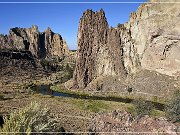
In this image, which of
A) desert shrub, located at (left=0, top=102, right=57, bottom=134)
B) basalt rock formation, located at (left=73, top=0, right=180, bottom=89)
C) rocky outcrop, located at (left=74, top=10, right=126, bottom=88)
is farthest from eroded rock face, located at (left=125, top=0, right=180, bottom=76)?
desert shrub, located at (left=0, top=102, right=57, bottom=134)

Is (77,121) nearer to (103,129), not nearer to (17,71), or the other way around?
(103,129)

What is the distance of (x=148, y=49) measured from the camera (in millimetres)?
123562

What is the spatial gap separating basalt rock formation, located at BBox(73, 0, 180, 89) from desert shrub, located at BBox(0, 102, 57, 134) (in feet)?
281

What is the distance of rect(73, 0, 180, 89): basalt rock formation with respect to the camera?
374 ft

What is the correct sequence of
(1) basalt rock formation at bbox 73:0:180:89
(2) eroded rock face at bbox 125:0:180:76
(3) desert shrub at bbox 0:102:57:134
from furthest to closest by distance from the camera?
(1) basalt rock formation at bbox 73:0:180:89
(2) eroded rock face at bbox 125:0:180:76
(3) desert shrub at bbox 0:102:57:134

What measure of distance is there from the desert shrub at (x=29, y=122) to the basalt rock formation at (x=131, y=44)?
281ft

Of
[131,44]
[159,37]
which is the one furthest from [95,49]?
[159,37]

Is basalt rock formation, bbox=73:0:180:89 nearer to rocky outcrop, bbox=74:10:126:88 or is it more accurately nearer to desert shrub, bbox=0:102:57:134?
rocky outcrop, bbox=74:10:126:88

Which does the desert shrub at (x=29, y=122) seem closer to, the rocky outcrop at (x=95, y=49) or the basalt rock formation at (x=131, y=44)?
the basalt rock formation at (x=131, y=44)

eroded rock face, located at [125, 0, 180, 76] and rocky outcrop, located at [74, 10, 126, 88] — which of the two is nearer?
eroded rock face, located at [125, 0, 180, 76]

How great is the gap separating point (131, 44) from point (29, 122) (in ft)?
342

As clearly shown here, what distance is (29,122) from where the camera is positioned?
98.9 ft

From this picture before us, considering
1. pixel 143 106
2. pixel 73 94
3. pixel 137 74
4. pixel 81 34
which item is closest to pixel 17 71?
pixel 81 34

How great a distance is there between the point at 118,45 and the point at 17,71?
68.4m
